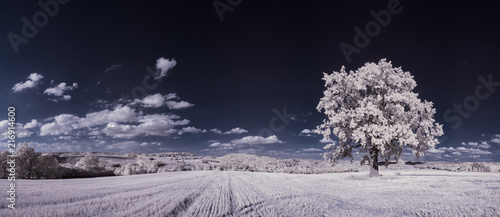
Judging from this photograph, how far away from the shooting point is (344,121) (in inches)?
834

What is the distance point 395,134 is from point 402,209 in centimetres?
1433

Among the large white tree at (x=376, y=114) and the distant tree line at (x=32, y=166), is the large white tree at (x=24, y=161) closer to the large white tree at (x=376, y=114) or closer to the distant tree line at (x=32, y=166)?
the distant tree line at (x=32, y=166)

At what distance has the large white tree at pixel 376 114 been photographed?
19859 mm

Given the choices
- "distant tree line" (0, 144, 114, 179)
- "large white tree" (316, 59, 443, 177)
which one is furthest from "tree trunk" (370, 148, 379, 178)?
"distant tree line" (0, 144, 114, 179)

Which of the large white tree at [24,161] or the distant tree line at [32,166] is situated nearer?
the distant tree line at [32,166]

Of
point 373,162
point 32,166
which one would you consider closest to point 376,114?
point 373,162

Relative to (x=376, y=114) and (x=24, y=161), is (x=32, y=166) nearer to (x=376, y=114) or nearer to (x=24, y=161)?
(x=24, y=161)

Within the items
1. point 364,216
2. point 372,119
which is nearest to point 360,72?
point 372,119

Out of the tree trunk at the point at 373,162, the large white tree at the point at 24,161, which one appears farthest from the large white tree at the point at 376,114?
the large white tree at the point at 24,161

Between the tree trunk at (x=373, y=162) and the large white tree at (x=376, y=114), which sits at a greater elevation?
the large white tree at (x=376, y=114)

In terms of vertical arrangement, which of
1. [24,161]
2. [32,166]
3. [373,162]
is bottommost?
[373,162]

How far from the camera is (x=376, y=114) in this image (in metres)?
19.6

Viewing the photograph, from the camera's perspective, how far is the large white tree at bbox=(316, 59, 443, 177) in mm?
19859

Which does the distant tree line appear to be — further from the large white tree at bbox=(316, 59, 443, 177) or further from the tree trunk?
the tree trunk
